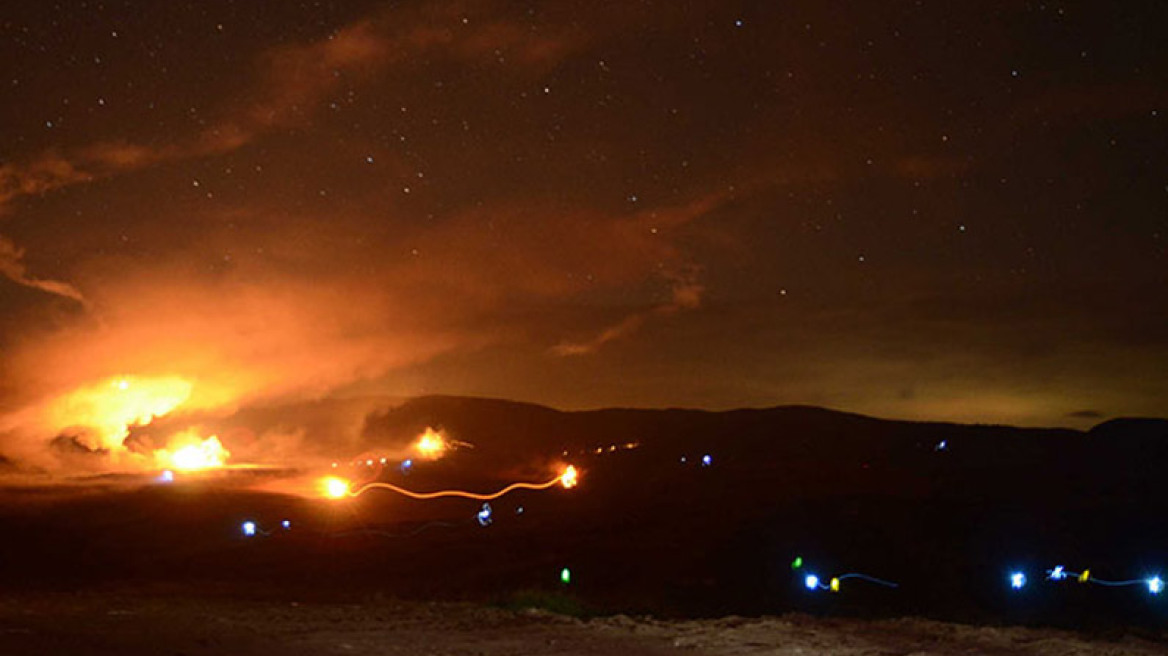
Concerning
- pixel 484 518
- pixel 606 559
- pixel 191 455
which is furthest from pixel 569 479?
pixel 606 559

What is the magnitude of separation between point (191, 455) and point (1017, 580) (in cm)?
4431

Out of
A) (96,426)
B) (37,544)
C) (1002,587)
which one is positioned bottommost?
(1002,587)

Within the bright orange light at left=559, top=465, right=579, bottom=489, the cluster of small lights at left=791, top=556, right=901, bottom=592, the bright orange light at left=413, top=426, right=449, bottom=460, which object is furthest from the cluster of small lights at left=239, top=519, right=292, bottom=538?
the bright orange light at left=413, top=426, right=449, bottom=460

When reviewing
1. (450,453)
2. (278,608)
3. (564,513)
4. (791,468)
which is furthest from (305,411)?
(278,608)

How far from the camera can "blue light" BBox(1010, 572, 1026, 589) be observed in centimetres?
2265

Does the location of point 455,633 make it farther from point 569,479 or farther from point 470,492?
point 569,479

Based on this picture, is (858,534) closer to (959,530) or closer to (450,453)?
(959,530)

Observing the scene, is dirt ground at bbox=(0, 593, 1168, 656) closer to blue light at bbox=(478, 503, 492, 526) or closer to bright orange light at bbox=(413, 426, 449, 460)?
blue light at bbox=(478, 503, 492, 526)

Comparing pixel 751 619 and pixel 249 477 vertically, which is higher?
pixel 249 477

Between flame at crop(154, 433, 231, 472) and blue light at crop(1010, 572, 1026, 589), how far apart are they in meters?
36.8

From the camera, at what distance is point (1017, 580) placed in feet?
75.2

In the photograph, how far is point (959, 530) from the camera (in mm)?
29938

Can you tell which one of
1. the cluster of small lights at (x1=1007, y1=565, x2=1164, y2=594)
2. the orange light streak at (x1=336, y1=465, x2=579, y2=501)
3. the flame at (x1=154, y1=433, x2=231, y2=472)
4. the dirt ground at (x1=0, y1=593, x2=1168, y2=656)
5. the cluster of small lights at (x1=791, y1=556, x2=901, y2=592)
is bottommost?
the cluster of small lights at (x1=1007, y1=565, x2=1164, y2=594)

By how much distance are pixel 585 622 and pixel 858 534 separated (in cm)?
1715
